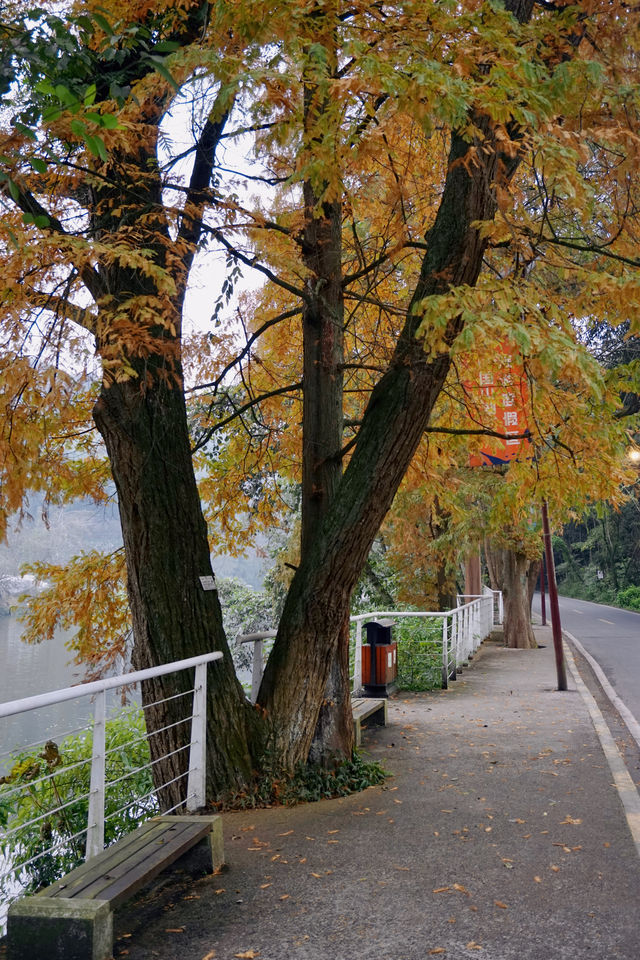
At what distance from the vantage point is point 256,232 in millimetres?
7367

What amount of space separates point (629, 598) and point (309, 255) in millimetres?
40449

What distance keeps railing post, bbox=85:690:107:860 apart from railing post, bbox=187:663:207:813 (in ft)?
4.97

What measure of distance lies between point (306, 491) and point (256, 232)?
8.02ft

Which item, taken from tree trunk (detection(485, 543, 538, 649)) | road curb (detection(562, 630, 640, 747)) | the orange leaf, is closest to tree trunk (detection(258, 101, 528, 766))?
the orange leaf

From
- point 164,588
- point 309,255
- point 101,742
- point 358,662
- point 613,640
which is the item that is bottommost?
point 613,640

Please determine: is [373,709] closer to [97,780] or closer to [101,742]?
[97,780]

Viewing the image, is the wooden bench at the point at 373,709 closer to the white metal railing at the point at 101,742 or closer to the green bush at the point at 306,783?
the green bush at the point at 306,783

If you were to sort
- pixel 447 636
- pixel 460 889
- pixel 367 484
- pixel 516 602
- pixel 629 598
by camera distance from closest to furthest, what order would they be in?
pixel 460 889
pixel 367 484
pixel 447 636
pixel 516 602
pixel 629 598

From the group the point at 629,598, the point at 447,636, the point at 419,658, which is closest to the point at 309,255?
the point at 419,658

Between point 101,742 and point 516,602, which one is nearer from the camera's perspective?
A: point 101,742

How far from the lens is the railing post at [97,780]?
4.23 meters

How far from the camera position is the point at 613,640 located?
25.0 m

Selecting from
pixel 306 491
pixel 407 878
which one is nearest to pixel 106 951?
pixel 407 878

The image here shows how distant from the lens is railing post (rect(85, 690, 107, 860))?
4234mm
